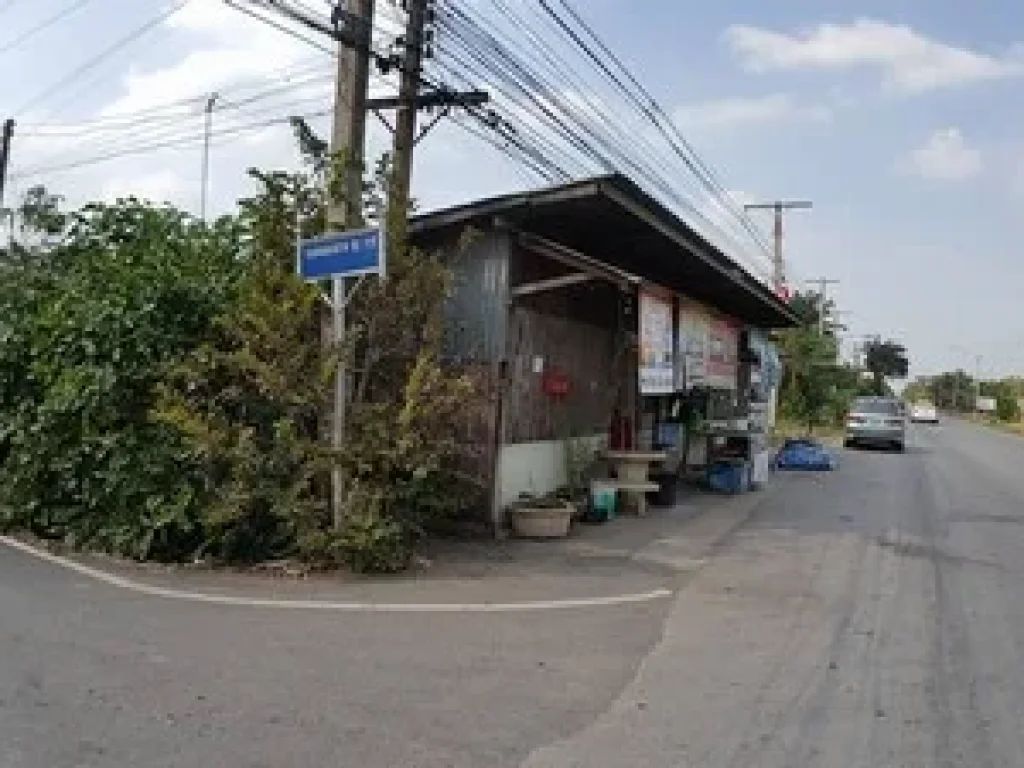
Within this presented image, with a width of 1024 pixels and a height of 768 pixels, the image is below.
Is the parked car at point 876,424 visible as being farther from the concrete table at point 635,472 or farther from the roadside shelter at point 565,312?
the concrete table at point 635,472

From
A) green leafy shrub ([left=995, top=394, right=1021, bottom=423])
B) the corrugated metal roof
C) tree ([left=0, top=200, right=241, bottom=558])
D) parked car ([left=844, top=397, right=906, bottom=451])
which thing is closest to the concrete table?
the corrugated metal roof

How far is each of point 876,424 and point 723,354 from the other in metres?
17.5

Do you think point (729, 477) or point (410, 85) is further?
point (729, 477)

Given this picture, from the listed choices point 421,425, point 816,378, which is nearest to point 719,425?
point 421,425

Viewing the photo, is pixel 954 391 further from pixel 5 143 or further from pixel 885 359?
pixel 5 143

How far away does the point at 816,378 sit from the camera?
157ft

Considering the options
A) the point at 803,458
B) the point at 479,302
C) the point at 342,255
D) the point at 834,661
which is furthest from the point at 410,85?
the point at 803,458

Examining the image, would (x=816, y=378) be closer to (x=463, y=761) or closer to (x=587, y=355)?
(x=587, y=355)

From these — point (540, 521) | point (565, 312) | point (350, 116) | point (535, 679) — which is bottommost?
point (535, 679)

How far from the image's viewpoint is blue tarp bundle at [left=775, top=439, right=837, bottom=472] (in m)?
25.3

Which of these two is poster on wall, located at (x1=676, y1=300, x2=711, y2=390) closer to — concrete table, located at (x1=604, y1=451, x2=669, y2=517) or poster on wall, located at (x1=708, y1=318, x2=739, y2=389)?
poster on wall, located at (x1=708, y1=318, x2=739, y2=389)

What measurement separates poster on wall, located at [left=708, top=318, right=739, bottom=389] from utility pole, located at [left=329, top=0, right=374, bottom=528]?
30.6 feet

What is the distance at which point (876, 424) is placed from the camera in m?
36.1

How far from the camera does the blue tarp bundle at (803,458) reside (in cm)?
2527
